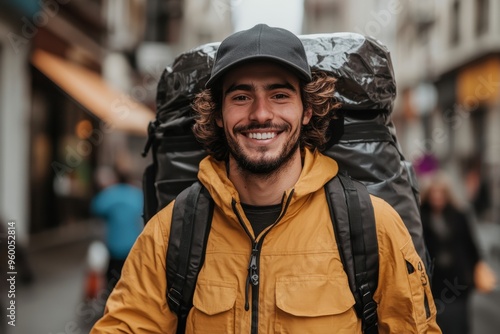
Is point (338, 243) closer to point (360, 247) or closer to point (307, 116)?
point (360, 247)

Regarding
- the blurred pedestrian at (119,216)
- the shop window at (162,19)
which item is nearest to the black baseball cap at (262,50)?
the blurred pedestrian at (119,216)

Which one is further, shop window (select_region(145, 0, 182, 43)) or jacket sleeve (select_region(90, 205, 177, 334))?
shop window (select_region(145, 0, 182, 43))

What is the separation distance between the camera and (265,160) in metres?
2.52

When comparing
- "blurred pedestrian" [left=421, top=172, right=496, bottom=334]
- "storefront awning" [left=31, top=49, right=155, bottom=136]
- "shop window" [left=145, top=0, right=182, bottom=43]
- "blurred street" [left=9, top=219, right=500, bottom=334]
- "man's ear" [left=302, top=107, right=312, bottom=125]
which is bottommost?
"blurred street" [left=9, top=219, right=500, bottom=334]

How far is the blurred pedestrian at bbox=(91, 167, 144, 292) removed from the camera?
7332mm

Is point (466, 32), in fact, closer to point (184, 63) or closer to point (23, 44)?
point (23, 44)

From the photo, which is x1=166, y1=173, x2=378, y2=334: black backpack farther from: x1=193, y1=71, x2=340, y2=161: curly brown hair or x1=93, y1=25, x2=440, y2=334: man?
x1=193, y1=71, x2=340, y2=161: curly brown hair

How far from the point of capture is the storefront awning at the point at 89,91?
13.0 meters

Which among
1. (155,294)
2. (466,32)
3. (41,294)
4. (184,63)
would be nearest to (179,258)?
(155,294)

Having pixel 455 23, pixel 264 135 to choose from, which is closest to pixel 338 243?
pixel 264 135

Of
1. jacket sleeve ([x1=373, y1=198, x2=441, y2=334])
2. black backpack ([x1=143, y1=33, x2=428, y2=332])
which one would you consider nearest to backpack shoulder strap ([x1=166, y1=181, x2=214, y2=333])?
black backpack ([x1=143, y1=33, x2=428, y2=332])

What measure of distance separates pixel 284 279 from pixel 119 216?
5.43 m

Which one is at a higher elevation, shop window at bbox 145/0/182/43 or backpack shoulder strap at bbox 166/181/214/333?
shop window at bbox 145/0/182/43

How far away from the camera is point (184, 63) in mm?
3080
